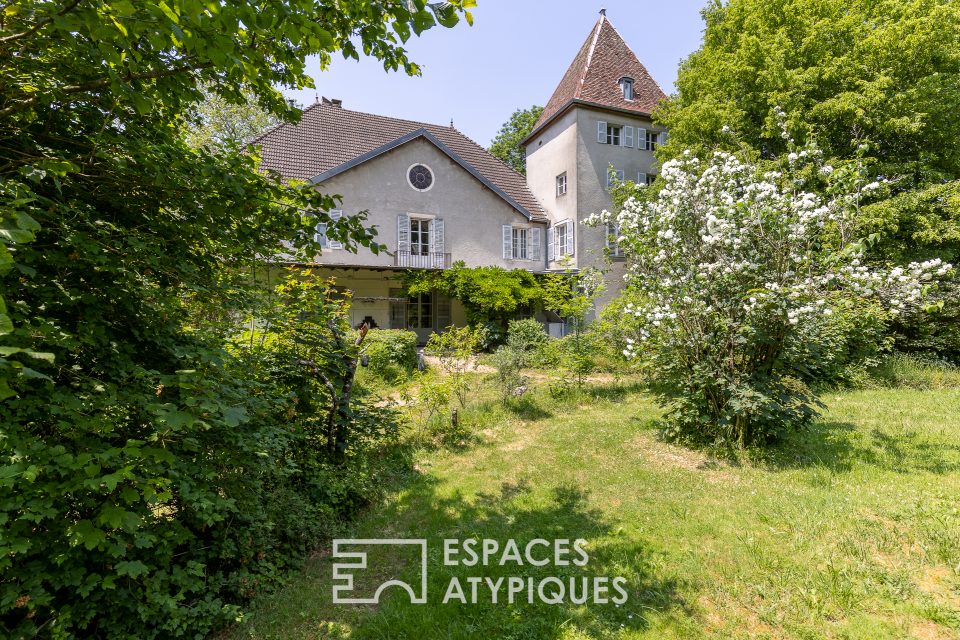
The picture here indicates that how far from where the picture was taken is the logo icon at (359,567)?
333 centimetres

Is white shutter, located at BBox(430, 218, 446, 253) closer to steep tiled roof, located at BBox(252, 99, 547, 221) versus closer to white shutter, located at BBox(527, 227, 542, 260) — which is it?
steep tiled roof, located at BBox(252, 99, 547, 221)

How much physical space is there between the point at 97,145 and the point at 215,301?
1.23m

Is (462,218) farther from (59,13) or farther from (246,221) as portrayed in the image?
(59,13)

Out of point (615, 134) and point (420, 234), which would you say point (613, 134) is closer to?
point (615, 134)

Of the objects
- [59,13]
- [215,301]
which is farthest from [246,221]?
[59,13]

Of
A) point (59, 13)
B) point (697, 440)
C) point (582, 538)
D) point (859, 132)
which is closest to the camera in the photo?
point (59, 13)

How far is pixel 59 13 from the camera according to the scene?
1.80m

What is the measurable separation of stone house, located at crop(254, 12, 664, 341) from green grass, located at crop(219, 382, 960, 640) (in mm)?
11776

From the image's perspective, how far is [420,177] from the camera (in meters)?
17.8

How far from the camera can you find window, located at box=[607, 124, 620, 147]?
19.3 metres

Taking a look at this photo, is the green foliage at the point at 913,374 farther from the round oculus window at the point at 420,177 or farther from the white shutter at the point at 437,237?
the round oculus window at the point at 420,177

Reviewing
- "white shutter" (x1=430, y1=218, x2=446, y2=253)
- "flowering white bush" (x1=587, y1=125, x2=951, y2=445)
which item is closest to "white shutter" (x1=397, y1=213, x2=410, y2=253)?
"white shutter" (x1=430, y1=218, x2=446, y2=253)

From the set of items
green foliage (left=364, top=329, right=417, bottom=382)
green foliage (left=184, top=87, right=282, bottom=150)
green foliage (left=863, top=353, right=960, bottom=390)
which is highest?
green foliage (left=184, top=87, right=282, bottom=150)

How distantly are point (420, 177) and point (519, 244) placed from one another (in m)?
5.66
